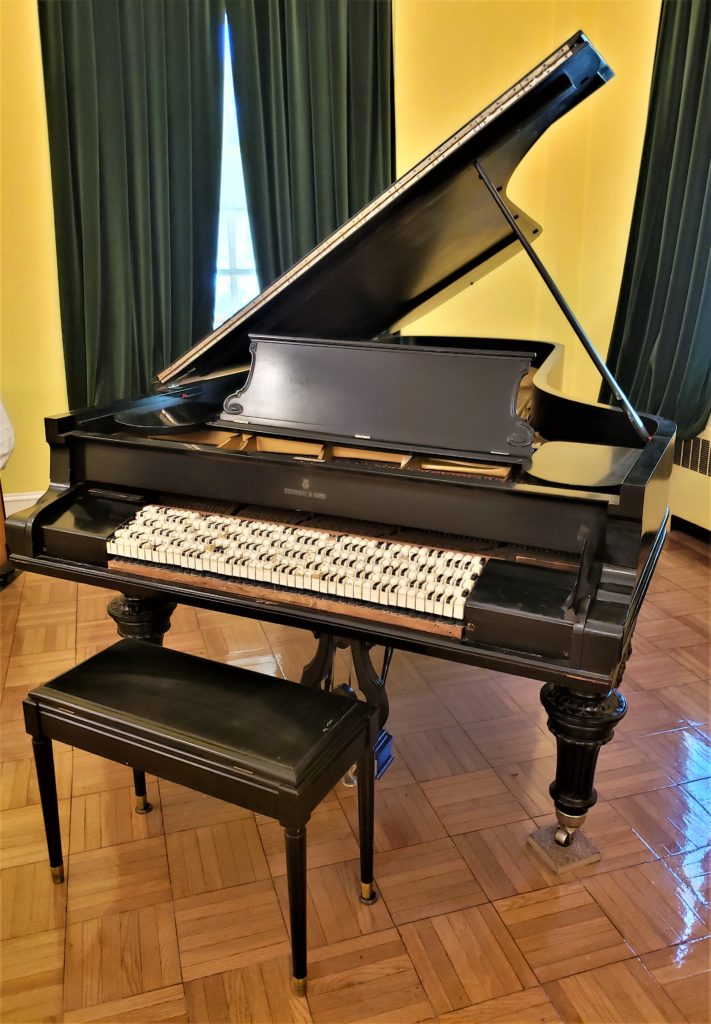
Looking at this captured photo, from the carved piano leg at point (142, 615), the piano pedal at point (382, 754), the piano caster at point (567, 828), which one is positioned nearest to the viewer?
the piano caster at point (567, 828)

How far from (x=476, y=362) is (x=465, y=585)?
1.72ft

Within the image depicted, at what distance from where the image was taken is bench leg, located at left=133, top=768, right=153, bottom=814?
1977 millimetres

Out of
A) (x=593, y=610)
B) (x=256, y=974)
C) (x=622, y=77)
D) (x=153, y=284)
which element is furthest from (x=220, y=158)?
(x=256, y=974)

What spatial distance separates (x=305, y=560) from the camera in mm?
1643

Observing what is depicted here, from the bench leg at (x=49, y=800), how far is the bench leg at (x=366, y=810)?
2.11ft

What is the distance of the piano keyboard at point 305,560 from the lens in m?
1.53

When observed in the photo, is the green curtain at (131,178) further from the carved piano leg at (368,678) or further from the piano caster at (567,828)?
the piano caster at (567,828)

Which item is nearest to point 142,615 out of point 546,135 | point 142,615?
point 142,615

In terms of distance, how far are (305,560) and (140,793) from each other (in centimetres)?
83

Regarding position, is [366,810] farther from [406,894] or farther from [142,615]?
[142,615]

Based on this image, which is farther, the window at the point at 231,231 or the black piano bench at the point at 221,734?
the window at the point at 231,231

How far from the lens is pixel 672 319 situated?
3836 mm

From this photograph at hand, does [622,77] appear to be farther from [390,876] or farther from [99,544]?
[390,876]

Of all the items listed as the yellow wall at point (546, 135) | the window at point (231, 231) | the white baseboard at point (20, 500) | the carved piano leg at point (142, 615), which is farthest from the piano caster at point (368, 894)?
the yellow wall at point (546, 135)
